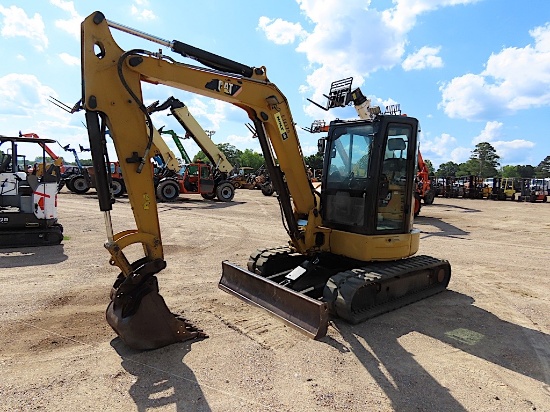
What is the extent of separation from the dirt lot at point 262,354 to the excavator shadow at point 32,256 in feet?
0.34

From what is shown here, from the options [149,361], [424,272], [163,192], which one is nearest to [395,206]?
[424,272]

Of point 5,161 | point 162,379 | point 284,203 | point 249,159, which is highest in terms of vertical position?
point 249,159

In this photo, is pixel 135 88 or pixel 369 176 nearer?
pixel 135 88

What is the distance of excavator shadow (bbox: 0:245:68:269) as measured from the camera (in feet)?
25.1

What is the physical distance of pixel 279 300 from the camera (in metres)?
5.02

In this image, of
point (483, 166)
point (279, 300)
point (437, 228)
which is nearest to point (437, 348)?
point (279, 300)

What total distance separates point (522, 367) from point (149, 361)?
3832 millimetres

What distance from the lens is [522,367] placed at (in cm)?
407

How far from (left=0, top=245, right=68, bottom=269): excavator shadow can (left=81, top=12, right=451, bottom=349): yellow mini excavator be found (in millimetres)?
4135

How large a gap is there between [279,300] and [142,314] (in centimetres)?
171

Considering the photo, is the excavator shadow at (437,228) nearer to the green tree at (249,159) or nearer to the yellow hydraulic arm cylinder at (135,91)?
the yellow hydraulic arm cylinder at (135,91)

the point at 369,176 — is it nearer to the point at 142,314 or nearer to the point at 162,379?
the point at 142,314

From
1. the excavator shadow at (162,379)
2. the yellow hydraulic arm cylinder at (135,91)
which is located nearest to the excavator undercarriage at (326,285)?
the excavator shadow at (162,379)

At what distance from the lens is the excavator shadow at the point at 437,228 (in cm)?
1268
